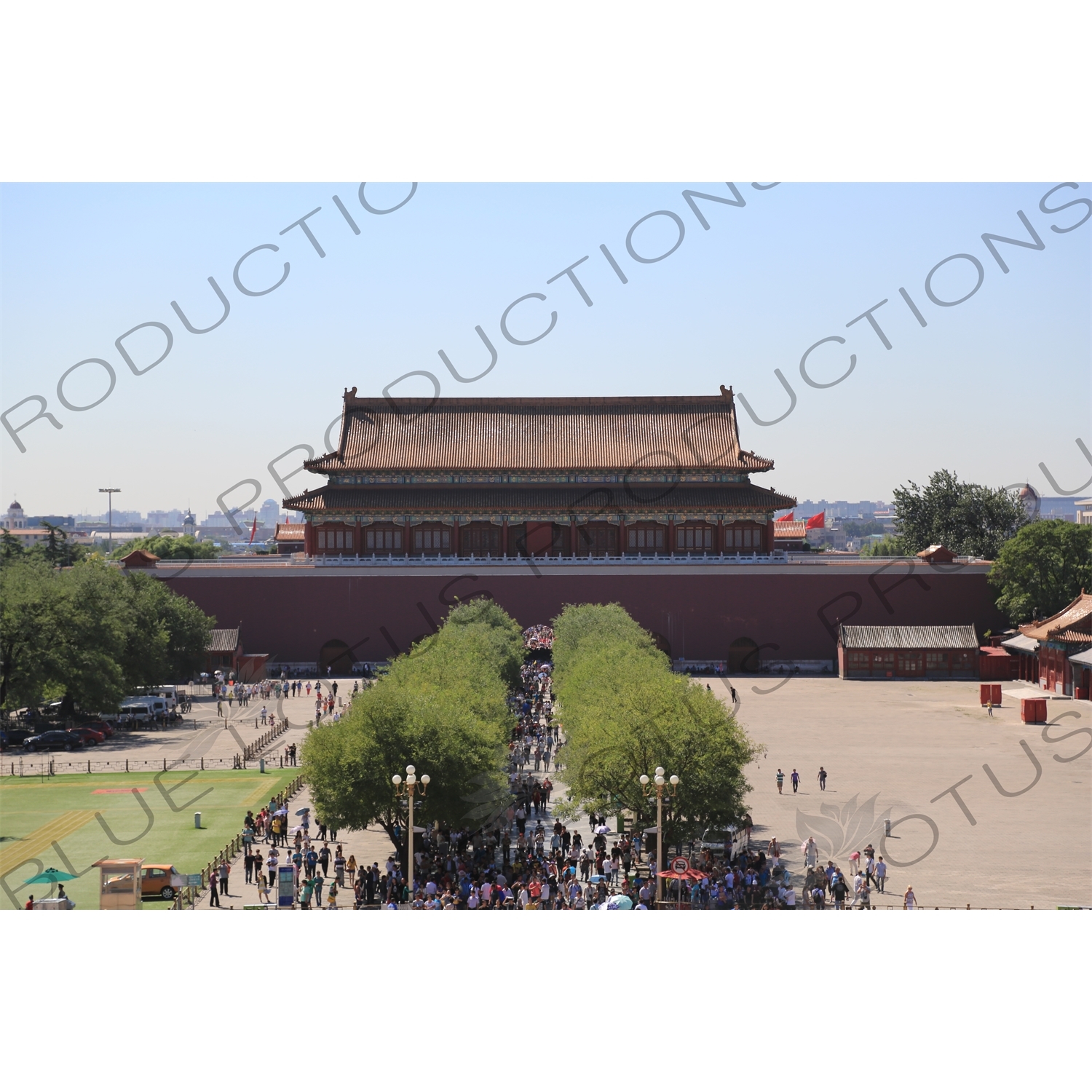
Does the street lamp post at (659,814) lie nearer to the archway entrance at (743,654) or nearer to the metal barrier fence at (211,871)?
the metal barrier fence at (211,871)

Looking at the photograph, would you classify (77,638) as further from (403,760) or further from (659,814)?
(659,814)

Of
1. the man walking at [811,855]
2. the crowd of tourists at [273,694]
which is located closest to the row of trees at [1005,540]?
the crowd of tourists at [273,694]

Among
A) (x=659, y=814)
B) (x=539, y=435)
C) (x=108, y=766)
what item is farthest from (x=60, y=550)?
(x=659, y=814)

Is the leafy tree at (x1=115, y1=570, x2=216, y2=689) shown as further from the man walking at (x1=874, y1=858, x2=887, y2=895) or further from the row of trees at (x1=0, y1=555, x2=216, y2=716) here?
the man walking at (x1=874, y1=858, x2=887, y2=895)

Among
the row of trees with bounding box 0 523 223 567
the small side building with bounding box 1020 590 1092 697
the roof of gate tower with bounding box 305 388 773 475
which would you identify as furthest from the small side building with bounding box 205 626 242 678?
the small side building with bounding box 1020 590 1092 697

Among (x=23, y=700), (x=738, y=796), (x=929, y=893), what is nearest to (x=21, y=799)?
(x=23, y=700)

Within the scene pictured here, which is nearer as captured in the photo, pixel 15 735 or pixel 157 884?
pixel 157 884
